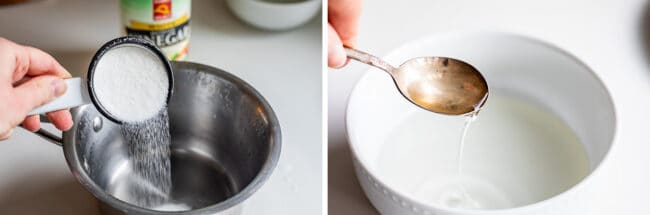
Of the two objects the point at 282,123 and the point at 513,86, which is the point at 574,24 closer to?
the point at 513,86

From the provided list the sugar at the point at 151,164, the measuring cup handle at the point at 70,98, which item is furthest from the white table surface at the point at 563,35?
the measuring cup handle at the point at 70,98

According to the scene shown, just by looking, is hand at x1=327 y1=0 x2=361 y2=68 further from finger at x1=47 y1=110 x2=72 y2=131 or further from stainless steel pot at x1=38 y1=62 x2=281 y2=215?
finger at x1=47 y1=110 x2=72 y2=131

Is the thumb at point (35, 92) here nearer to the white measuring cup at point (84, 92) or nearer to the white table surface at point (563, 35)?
the white measuring cup at point (84, 92)

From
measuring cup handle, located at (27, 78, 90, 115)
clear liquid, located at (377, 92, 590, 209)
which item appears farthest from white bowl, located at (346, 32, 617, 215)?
measuring cup handle, located at (27, 78, 90, 115)

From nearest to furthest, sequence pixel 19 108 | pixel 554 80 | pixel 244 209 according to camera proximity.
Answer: pixel 19 108 → pixel 244 209 → pixel 554 80

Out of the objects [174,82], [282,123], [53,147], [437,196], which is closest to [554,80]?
[437,196]
